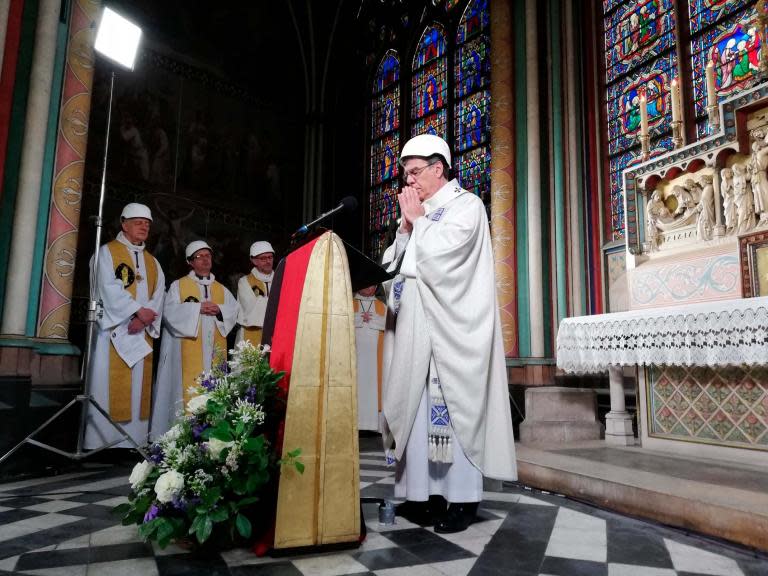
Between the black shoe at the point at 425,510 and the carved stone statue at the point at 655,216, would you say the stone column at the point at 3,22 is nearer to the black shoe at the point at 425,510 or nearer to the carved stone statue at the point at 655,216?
the black shoe at the point at 425,510

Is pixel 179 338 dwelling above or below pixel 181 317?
below

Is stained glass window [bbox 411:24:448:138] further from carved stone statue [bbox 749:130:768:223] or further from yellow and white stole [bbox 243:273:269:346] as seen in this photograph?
carved stone statue [bbox 749:130:768:223]

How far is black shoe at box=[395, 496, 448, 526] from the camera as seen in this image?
8.71 feet

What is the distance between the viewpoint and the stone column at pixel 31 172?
4.48 metres

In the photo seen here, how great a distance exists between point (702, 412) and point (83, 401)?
4516 millimetres

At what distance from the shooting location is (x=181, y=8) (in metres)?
9.52

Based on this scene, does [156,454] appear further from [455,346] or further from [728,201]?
[728,201]

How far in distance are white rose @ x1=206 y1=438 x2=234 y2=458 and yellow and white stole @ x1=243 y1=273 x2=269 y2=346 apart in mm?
4522

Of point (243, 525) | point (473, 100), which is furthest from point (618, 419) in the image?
point (473, 100)

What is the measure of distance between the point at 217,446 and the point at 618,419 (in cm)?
388

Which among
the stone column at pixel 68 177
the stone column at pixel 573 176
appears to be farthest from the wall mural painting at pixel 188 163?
the stone column at pixel 573 176

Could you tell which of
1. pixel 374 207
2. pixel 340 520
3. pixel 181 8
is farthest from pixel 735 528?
pixel 181 8

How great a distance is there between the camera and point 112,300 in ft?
16.9

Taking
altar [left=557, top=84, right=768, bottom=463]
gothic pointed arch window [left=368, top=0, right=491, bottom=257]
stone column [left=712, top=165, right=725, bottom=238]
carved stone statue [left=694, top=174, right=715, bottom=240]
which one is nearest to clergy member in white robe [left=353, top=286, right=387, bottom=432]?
gothic pointed arch window [left=368, top=0, right=491, bottom=257]
